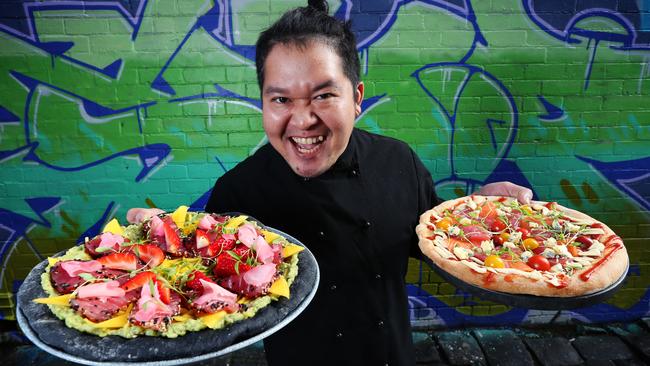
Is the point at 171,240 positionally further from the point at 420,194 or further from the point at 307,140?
the point at 420,194

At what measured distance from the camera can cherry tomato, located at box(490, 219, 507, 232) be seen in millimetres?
2125

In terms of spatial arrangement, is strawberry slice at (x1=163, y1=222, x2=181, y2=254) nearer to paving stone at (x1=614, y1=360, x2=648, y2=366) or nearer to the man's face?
the man's face

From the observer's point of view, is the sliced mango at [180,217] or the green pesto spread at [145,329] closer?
the green pesto spread at [145,329]

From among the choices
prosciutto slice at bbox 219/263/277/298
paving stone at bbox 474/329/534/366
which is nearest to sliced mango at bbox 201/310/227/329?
prosciutto slice at bbox 219/263/277/298

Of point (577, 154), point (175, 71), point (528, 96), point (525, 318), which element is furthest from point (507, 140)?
point (175, 71)

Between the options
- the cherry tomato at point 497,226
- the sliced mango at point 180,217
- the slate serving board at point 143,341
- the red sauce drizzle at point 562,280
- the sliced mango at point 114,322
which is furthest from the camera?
the cherry tomato at point 497,226

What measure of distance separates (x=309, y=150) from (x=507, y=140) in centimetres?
253

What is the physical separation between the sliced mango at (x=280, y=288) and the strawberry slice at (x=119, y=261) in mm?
522

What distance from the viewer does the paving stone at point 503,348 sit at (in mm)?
3560

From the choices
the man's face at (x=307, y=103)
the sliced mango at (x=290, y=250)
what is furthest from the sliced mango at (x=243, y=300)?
the man's face at (x=307, y=103)

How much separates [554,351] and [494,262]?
249 centimetres

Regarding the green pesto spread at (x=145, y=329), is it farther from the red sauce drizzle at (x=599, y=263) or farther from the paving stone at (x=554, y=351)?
the paving stone at (x=554, y=351)

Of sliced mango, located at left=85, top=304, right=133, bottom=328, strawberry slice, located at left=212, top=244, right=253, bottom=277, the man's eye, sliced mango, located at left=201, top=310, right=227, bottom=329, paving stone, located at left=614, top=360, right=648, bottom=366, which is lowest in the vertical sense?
paving stone, located at left=614, top=360, right=648, bottom=366

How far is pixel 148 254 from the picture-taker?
1.62 meters
